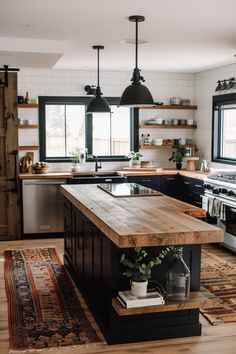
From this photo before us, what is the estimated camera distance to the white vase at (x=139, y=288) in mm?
3578

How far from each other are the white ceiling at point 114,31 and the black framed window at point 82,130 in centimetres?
113

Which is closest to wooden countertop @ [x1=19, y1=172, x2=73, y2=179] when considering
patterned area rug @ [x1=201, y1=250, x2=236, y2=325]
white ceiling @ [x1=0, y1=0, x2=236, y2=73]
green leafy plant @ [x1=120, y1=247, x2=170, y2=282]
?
white ceiling @ [x1=0, y1=0, x2=236, y2=73]

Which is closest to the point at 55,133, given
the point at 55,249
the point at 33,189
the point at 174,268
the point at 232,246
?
the point at 33,189

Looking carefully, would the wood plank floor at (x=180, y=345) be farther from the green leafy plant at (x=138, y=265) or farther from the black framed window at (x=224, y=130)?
the black framed window at (x=224, y=130)

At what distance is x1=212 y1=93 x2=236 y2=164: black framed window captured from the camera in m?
7.71

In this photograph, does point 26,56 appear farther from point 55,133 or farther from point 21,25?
point 55,133

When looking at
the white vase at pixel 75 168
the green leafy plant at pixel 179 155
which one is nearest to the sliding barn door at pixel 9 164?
the white vase at pixel 75 168

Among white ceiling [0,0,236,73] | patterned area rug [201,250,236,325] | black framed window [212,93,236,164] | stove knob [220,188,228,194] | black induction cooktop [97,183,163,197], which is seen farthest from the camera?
black framed window [212,93,236,164]

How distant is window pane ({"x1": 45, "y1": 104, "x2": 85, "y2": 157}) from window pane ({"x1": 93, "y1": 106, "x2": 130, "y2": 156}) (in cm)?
26

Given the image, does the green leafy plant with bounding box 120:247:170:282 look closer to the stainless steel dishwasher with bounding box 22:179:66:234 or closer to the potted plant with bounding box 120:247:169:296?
the potted plant with bounding box 120:247:169:296

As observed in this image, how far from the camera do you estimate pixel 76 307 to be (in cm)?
456

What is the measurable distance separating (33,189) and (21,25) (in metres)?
3.07

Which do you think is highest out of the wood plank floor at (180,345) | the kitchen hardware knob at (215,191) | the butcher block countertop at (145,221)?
the butcher block countertop at (145,221)

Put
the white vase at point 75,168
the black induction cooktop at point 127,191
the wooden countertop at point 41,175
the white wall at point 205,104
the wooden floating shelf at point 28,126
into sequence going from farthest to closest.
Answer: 1. the white vase at point 75,168
2. the white wall at point 205,104
3. the wooden floating shelf at point 28,126
4. the wooden countertop at point 41,175
5. the black induction cooktop at point 127,191
